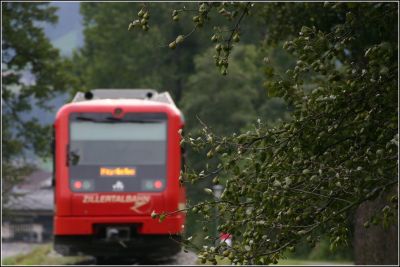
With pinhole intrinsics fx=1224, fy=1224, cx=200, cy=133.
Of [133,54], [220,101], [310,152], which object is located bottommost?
[310,152]

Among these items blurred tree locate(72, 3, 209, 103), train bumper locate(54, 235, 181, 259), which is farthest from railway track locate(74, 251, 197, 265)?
blurred tree locate(72, 3, 209, 103)

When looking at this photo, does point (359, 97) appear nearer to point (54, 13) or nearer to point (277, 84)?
point (277, 84)

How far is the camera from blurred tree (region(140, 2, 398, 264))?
816cm

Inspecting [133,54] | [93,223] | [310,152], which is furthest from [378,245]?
[133,54]

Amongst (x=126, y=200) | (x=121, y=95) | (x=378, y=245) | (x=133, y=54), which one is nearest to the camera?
(x=378, y=245)

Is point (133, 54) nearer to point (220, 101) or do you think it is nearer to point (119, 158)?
point (220, 101)

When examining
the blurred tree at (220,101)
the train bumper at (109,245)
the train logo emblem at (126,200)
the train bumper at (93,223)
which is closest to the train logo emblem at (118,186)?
the train logo emblem at (126,200)

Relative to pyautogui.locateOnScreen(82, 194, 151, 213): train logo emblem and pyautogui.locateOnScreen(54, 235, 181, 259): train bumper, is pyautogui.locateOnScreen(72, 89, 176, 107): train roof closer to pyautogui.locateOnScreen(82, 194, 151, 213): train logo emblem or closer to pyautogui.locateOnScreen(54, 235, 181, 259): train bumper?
pyautogui.locateOnScreen(82, 194, 151, 213): train logo emblem

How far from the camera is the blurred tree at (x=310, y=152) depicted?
8164 millimetres

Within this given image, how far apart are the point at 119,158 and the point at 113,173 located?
0.97 feet

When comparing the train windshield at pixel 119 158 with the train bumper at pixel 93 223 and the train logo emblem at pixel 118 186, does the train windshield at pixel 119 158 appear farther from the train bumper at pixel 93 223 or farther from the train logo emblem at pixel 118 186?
the train bumper at pixel 93 223

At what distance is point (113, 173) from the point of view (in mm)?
21891

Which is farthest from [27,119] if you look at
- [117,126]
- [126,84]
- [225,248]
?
[225,248]

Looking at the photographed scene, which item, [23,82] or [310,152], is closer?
[310,152]
